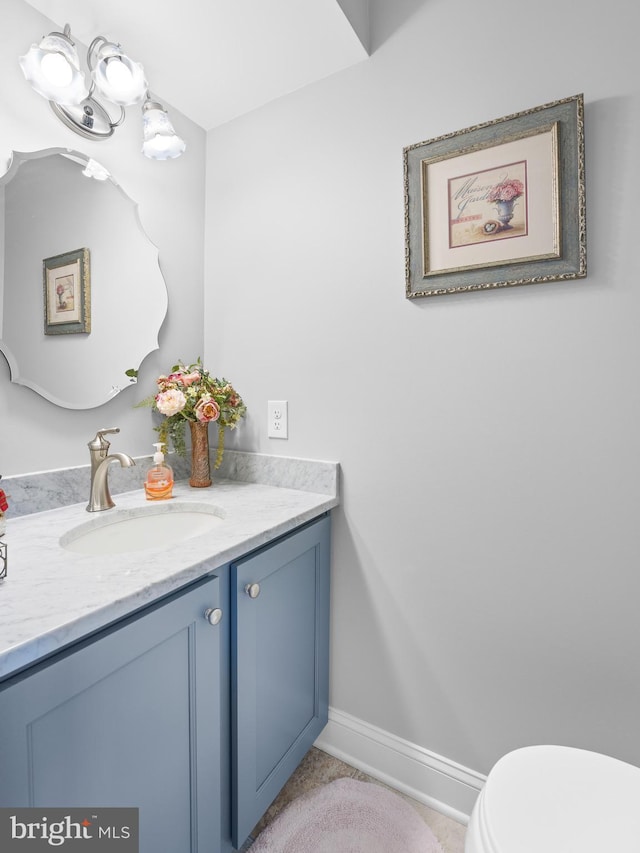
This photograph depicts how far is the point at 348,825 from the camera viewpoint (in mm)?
1173

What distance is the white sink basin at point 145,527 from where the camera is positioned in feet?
3.74

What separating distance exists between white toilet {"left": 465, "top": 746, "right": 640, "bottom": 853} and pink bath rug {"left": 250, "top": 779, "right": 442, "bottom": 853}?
1.98ft

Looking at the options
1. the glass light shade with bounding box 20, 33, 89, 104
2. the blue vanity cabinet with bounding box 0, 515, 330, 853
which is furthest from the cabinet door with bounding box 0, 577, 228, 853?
the glass light shade with bounding box 20, 33, 89, 104

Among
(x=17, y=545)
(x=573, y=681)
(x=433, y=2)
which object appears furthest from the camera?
(x=433, y=2)

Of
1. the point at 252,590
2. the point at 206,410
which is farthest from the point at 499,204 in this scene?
the point at 252,590

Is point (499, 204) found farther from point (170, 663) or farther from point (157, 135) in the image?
point (170, 663)

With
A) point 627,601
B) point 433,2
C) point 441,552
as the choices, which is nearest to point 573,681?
point 627,601

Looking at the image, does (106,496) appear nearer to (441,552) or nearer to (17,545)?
(17,545)

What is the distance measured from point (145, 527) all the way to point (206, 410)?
1.33ft

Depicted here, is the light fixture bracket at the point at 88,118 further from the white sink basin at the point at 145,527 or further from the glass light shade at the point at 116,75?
the white sink basin at the point at 145,527

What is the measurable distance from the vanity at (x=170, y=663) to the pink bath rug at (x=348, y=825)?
0.40 ft

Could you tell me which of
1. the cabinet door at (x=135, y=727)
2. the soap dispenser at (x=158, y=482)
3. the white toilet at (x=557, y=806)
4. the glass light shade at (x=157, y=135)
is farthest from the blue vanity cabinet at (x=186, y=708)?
the glass light shade at (x=157, y=135)

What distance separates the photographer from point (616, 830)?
0.65m

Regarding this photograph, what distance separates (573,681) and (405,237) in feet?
4.08
